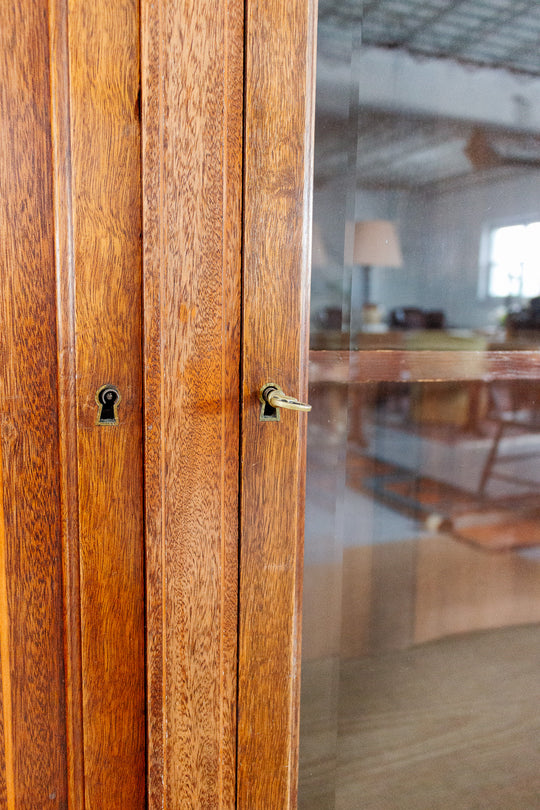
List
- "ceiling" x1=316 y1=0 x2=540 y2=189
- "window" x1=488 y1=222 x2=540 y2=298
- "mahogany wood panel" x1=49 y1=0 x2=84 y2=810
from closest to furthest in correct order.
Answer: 1. "mahogany wood panel" x1=49 y1=0 x2=84 y2=810
2. "ceiling" x1=316 y1=0 x2=540 y2=189
3. "window" x1=488 y1=222 x2=540 y2=298

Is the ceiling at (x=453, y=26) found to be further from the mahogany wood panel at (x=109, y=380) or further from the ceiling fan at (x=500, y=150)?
the mahogany wood panel at (x=109, y=380)

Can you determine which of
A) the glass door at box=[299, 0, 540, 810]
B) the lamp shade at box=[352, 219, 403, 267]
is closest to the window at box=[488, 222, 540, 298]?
the glass door at box=[299, 0, 540, 810]

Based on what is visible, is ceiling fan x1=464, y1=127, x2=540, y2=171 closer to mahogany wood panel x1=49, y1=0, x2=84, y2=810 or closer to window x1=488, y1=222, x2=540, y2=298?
window x1=488, y1=222, x2=540, y2=298

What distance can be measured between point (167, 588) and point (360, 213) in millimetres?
419

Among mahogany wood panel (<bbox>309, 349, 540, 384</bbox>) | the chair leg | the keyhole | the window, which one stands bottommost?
the chair leg

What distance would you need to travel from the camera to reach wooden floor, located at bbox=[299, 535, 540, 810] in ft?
2.46

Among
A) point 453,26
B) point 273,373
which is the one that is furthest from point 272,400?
point 453,26

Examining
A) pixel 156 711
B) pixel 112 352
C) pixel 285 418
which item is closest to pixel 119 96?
pixel 112 352

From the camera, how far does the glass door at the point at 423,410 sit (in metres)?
0.69

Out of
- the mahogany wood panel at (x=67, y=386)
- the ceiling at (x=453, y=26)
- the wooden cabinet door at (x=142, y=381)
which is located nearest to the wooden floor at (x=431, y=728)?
the wooden cabinet door at (x=142, y=381)

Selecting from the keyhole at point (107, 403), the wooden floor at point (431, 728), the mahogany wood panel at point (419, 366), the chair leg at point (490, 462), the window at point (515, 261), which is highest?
the window at point (515, 261)

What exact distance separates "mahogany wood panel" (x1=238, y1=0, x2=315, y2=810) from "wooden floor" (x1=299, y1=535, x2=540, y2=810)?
0.05 metres

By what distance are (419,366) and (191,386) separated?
0.91 feet

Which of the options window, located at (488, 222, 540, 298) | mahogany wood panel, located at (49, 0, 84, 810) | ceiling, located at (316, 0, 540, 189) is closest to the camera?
mahogany wood panel, located at (49, 0, 84, 810)
